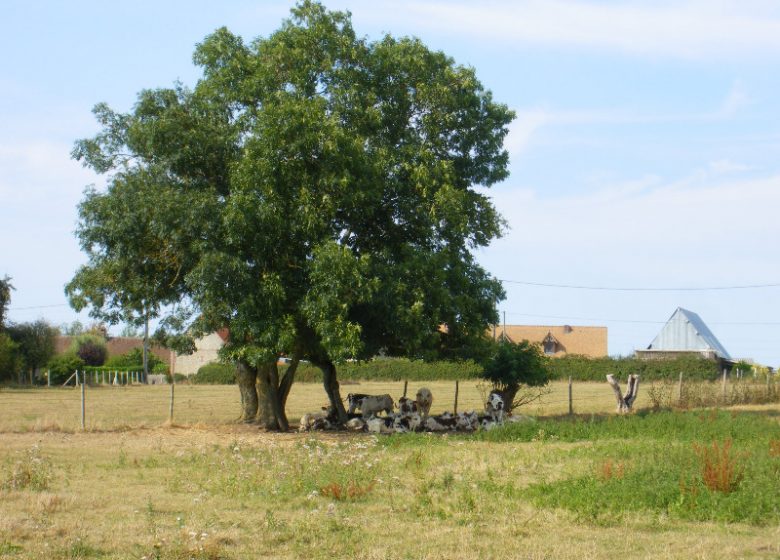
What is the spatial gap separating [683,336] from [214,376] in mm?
46073

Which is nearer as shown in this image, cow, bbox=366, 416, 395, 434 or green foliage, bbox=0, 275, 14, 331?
cow, bbox=366, 416, 395, 434

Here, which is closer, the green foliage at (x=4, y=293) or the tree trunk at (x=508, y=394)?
the tree trunk at (x=508, y=394)

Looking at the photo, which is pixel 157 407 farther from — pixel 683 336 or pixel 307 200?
pixel 683 336

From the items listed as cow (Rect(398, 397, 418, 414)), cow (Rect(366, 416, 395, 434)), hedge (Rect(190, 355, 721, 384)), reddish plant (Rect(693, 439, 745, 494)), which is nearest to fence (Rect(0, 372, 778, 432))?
cow (Rect(398, 397, 418, 414))

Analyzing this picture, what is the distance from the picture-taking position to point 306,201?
23.7 m

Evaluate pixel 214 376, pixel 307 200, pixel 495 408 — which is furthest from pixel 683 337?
pixel 307 200

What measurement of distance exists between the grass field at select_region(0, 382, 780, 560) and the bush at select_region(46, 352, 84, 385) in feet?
180

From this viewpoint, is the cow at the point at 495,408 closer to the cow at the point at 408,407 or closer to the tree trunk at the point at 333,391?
the cow at the point at 408,407

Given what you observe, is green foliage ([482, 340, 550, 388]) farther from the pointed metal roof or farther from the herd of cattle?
the pointed metal roof

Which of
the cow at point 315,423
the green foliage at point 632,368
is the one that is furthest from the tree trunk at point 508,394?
the green foliage at point 632,368

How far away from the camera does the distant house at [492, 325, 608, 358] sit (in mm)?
96938

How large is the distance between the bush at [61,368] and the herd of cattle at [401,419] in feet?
166

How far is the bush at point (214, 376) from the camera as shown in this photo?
75213mm

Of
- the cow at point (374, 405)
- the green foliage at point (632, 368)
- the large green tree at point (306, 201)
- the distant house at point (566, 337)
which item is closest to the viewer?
the large green tree at point (306, 201)
